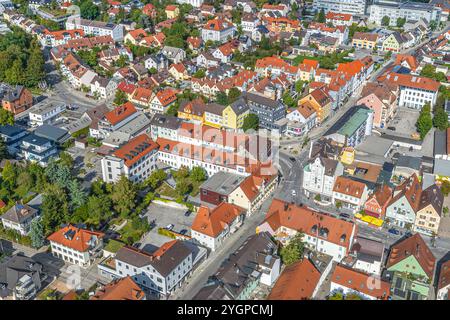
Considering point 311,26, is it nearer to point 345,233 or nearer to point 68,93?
point 68,93

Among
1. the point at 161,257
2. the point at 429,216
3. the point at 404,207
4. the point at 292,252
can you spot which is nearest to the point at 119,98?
the point at 161,257

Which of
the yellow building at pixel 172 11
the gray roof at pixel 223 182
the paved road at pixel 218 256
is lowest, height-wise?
the paved road at pixel 218 256

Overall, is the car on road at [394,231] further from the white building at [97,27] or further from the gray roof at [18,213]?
the white building at [97,27]

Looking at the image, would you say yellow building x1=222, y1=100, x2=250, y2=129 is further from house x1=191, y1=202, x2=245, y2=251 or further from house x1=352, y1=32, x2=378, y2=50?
house x1=352, y1=32, x2=378, y2=50

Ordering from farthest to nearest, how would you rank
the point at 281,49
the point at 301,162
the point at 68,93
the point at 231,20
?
1. the point at 231,20
2. the point at 281,49
3. the point at 68,93
4. the point at 301,162

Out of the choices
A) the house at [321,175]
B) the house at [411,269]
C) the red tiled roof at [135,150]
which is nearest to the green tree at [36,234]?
the red tiled roof at [135,150]

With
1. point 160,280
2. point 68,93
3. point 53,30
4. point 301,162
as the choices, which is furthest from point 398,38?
point 160,280
